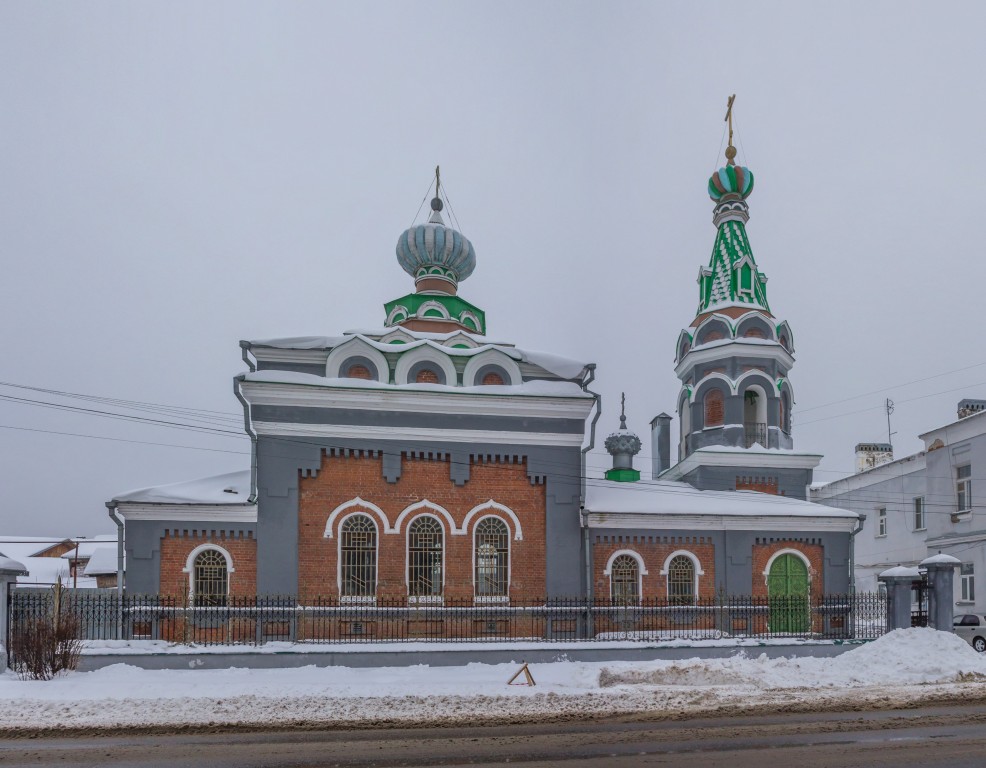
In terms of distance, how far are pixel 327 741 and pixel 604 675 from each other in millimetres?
5165

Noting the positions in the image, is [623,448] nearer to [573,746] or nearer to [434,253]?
[434,253]

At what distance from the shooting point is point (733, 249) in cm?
2208

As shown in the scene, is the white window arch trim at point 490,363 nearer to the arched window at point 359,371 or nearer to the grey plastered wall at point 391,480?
the grey plastered wall at point 391,480

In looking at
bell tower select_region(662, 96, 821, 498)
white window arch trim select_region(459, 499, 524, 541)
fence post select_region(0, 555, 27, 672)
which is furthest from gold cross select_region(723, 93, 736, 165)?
fence post select_region(0, 555, 27, 672)

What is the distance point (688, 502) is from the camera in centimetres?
1803

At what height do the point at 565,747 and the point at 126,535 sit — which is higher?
the point at 126,535

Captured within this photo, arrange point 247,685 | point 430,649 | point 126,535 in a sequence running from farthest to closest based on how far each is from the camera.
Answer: point 126,535
point 430,649
point 247,685

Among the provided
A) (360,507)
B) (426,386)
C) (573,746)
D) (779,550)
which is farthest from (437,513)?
(573,746)

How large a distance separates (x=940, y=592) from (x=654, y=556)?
555cm

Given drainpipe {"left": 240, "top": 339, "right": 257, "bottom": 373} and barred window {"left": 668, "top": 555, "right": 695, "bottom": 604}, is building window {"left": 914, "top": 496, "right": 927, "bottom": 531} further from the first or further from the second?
drainpipe {"left": 240, "top": 339, "right": 257, "bottom": 373}

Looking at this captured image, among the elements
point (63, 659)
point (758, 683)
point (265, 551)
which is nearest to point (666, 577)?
point (758, 683)

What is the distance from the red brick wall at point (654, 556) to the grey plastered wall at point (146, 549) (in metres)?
7.44

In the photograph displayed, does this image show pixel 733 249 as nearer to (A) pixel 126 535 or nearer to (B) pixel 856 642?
(B) pixel 856 642

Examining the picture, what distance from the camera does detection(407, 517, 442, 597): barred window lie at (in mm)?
15938
